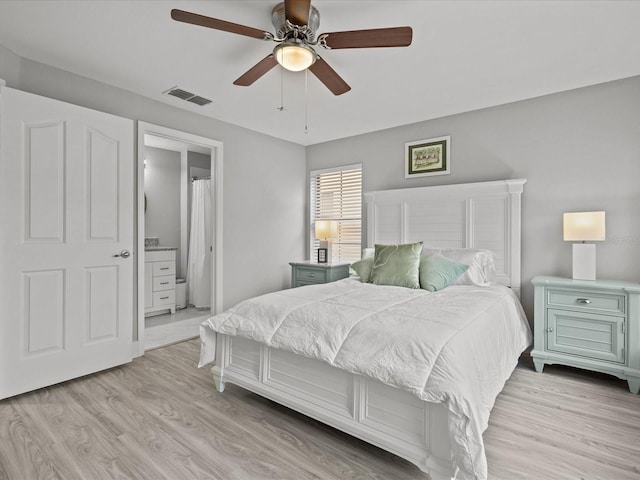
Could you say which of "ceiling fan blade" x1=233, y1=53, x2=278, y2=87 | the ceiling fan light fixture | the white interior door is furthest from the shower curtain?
the ceiling fan light fixture

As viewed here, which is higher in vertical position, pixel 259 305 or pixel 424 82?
pixel 424 82

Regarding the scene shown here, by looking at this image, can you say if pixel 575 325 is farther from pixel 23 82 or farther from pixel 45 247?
pixel 23 82

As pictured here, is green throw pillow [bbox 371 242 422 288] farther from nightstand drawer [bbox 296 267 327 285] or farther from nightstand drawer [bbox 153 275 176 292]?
nightstand drawer [bbox 153 275 176 292]

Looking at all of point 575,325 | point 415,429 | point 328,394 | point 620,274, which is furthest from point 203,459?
point 620,274

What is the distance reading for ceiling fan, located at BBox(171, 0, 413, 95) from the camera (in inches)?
69.5

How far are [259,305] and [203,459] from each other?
919 mm

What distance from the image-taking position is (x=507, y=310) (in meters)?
2.58

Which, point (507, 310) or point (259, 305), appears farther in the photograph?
point (507, 310)

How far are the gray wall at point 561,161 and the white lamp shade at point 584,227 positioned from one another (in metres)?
0.28

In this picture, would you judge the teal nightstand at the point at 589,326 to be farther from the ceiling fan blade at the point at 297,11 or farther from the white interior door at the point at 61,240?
the white interior door at the point at 61,240

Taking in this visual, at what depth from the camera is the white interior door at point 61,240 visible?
94.8 inches

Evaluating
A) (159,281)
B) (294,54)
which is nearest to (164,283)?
(159,281)

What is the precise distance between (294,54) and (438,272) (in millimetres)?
2065

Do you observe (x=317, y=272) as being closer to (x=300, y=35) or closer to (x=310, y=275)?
(x=310, y=275)
